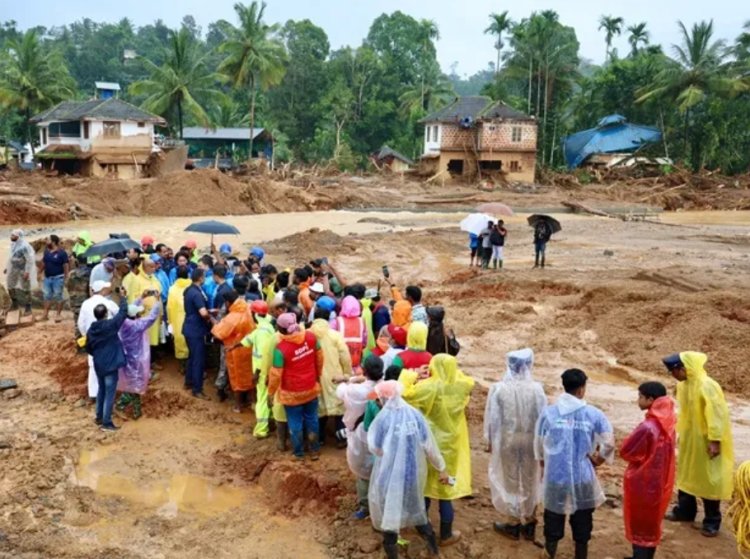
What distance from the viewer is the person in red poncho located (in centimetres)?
509

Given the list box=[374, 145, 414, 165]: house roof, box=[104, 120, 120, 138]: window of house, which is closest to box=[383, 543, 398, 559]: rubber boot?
box=[104, 120, 120, 138]: window of house

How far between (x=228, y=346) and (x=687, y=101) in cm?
4415

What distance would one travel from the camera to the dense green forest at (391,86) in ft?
149

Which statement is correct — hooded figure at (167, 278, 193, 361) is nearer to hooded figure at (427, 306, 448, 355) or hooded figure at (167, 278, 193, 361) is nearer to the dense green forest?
hooded figure at (427, 306, 448, 355)

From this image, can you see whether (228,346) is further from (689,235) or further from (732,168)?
(732,168)

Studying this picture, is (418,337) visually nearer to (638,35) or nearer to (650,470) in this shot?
(650,470)

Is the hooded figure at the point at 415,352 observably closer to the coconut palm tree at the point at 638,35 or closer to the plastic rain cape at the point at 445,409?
the plastic rain cape at the point at 445,409

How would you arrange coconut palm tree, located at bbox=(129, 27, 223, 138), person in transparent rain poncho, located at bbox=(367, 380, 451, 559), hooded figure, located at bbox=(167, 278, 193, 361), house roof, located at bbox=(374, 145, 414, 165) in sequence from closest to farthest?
person in transparent rain poncho, located at bbox=(367, 380, 451, 559), hooded figure, located at bbox=(167, 278, 193, 361), coconut palm tree, located at bbox=(129, 27, 223, 138), house roof, located at bbox=(374, 145, 414, 165)

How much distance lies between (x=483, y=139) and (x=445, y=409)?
46720 mm

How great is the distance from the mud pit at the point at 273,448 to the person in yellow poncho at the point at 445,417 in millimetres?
439

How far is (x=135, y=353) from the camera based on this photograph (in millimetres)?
8461

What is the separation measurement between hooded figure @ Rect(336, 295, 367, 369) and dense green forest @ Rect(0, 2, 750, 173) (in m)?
38.3

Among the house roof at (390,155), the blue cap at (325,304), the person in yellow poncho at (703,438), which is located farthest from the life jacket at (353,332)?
the house roof at (390,155)

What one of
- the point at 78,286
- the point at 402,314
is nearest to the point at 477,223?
the point at 78,286
